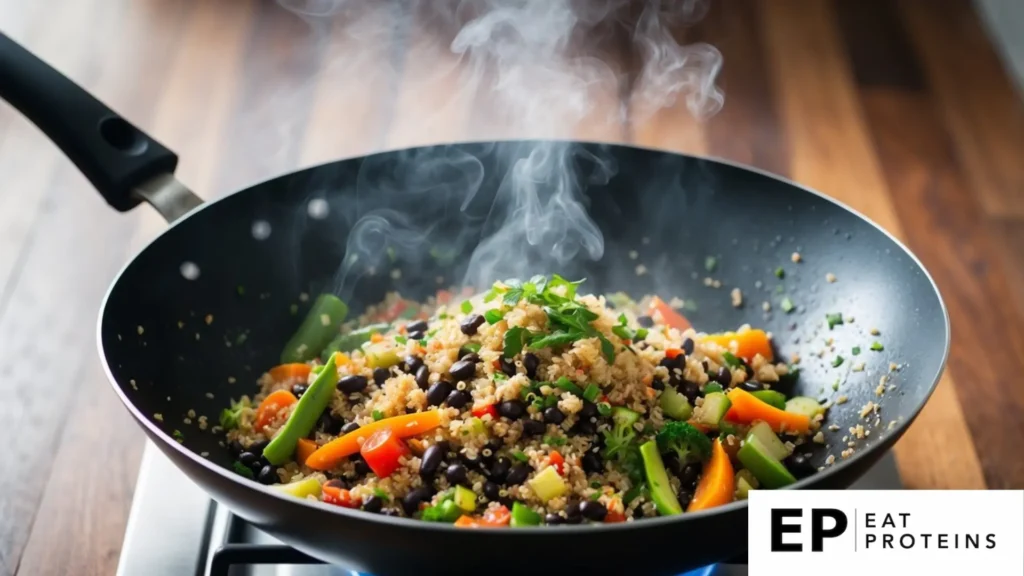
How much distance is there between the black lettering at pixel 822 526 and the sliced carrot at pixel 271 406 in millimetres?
790

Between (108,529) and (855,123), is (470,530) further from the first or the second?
(855,123)

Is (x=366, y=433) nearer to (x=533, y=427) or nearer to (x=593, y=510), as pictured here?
(x=533, y=427)

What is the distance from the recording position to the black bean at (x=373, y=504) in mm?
1285

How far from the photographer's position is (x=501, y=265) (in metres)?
1.87

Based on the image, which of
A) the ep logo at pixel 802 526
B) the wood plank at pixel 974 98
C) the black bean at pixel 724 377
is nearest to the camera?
the ep logo at pixel 802 526

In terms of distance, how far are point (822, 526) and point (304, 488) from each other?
69 centimetres

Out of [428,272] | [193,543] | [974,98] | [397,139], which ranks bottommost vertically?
[193,543]

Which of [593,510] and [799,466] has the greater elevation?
[799,466]

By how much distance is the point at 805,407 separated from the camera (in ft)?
5.10

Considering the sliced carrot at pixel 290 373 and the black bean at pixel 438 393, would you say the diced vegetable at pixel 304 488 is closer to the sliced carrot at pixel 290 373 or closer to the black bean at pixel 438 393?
the black bean at pixel 438 393

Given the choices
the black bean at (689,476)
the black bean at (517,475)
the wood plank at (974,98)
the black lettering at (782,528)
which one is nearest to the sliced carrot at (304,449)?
the black bean at (517,475)

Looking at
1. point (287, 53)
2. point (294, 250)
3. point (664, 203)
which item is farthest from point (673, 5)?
point (294, 250)

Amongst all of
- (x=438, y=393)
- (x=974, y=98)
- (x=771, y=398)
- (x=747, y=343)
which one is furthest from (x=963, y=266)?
(x=438, y=393)

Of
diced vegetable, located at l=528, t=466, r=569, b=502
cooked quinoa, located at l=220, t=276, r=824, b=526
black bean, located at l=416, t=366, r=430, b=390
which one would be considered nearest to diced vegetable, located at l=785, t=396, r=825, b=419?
cooked quinoa, located at l=220, t=276, r=824, b=526
